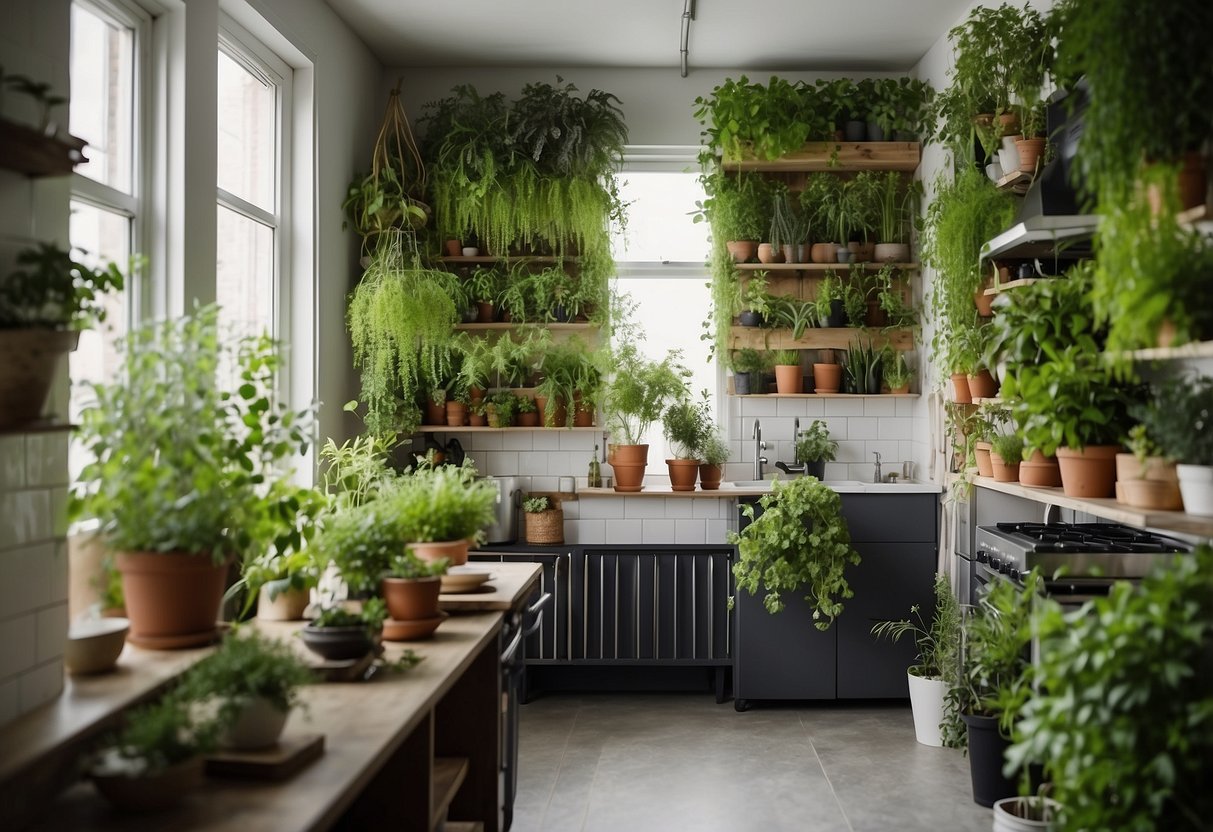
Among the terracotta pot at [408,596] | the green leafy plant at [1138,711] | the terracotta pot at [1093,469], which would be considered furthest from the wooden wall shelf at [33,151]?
the terracotta pot at [1093,469]

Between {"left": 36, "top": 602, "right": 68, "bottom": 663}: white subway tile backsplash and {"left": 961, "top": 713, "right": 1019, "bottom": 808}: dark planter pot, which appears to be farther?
{"left": 961, "top": 713, "right": 1019, "bottom": 808}: dark planter pot

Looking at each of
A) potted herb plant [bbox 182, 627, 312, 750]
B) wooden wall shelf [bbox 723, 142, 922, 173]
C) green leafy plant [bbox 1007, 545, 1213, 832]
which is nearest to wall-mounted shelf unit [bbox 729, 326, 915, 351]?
wooden wall shelf [bbox 723, 142, 922, 173]

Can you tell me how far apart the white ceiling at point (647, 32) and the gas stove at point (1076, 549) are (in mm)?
2438

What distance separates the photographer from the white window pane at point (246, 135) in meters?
4.23

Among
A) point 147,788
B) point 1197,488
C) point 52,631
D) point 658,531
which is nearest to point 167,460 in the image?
point 52,631

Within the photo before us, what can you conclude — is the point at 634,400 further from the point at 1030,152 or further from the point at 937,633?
the point at 1030,152

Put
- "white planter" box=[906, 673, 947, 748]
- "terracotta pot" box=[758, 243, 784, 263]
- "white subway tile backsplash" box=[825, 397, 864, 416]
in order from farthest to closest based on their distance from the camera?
"white subway tile backsplash" box=[825, 397, 864, 416], "terracotta pot" box=[758, 243, 784, 263], "white planter" box=[906, 673, 947, 748]

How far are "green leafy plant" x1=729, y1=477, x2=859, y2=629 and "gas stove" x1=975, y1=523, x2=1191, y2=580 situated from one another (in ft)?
3.24

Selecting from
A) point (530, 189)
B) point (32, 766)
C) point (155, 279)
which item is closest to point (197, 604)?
point (32, 766)

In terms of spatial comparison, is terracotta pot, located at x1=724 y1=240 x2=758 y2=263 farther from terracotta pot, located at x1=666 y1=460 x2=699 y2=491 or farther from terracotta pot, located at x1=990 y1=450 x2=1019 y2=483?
terracotta pot, located at x1=990 y1=450 x2=1019 y2=483

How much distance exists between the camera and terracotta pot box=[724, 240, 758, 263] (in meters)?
5.69

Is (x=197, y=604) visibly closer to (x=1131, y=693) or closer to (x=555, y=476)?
(x=1131, y=693)

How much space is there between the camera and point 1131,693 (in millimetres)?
2195

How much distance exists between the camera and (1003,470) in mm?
4031
